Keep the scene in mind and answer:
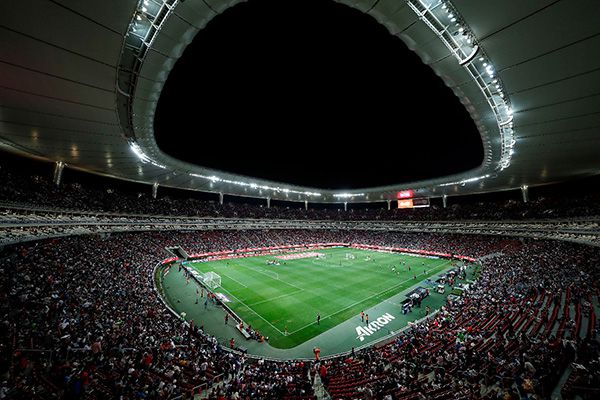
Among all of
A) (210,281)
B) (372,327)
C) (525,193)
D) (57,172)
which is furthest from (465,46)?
(525,193)

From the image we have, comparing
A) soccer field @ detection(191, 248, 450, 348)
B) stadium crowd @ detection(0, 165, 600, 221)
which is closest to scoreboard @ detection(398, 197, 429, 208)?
stadium crowd @ detection(0, 165, 600, 221)

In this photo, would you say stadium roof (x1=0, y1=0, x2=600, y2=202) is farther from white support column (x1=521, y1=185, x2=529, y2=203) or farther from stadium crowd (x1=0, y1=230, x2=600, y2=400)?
white support column (x1=521, y1=185, x2=529, y2=203)

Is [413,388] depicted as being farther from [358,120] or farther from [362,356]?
[358,120]

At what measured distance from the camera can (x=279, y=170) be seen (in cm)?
4406

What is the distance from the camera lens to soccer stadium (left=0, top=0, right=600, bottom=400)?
8.73 m

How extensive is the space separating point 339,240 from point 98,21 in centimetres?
6512

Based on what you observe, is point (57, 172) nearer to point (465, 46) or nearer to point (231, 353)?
point (231, 353)

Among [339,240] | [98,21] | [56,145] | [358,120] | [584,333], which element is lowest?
[339,240]

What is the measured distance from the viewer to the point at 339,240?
68562 millimetres

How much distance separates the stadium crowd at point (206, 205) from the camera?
27.9m

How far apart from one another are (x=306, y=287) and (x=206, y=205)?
116ft

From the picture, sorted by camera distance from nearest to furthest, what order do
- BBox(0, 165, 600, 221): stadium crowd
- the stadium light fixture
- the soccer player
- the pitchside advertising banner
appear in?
the stadium light fixture → the soccer player → the pitchside advertising banner → BBox(0, 165, 600, 221): stadium crowd

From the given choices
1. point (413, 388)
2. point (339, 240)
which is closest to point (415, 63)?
point (413, 388)

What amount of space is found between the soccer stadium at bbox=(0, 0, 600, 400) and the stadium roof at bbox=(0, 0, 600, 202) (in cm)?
8
